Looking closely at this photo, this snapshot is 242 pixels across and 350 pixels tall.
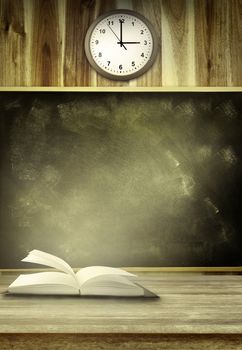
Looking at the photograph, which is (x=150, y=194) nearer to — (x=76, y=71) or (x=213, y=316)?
(x=76, y=71)

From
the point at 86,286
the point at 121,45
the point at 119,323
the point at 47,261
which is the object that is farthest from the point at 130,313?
the point at 121,45

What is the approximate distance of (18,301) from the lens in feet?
4.97

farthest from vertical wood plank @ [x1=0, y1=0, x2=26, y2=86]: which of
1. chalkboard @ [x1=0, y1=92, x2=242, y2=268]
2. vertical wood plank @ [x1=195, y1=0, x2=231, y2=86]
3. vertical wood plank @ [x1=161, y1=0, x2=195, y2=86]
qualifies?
vertical wood plank @ [x1=195, y1=0, x2=231, y2=86]

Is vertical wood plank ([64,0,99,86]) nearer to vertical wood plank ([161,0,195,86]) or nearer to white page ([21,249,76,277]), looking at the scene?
vertical wood plank ([161,0,195,86])

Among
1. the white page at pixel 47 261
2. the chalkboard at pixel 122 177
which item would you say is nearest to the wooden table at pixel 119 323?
the white page at pixel 47 261

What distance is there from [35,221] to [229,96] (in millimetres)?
1208

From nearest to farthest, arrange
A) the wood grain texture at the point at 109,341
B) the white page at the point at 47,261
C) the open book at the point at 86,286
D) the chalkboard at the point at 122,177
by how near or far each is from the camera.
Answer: the wood grain texture at the point at 109,341 < the open book at the point at 86,286 < the white page at the point at 47,261 < the chalkboard at the point at 122,177

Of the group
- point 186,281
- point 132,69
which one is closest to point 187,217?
point 186,281

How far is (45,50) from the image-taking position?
253cm

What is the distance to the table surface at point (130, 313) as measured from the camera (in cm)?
120

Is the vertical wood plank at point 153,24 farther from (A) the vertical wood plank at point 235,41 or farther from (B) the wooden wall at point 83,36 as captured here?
(A) the vertical wood plank at point 235,41

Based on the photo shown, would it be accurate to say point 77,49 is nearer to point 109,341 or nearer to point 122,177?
point 122,177

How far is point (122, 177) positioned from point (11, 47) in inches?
35.7

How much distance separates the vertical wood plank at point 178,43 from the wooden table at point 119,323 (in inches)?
52.5
